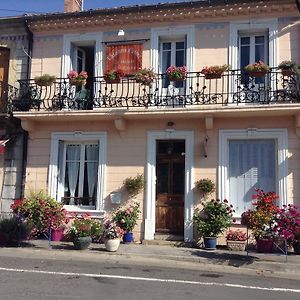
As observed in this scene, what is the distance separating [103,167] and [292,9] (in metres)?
7.04

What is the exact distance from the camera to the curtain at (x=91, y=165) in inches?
548

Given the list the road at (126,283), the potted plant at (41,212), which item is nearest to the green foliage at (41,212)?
the potted plant at (41,212)

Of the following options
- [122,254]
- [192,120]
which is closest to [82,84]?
[192,120]

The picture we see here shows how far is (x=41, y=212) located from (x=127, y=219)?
7.85ft

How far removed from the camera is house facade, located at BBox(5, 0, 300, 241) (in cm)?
1264

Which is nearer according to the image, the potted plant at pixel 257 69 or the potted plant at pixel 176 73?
the potted plant at pixel 257 69

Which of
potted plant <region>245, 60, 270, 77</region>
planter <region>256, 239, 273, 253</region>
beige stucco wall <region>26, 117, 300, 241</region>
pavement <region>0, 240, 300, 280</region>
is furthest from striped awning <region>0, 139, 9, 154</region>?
planter <region>256, 239, 273, 253</region>

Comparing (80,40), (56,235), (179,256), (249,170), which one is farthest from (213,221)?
(80,40)

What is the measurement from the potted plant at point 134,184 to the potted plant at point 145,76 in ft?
8.91

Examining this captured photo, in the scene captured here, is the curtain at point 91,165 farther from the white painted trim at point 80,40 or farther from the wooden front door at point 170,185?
the white painted trim at point 80,40

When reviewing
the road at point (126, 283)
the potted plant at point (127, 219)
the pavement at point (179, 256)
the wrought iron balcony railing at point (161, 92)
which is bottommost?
the road at point (126, 283)

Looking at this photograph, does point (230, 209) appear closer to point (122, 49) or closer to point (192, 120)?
point (192, 120)

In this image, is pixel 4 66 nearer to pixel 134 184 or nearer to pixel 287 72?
pixel 134 184

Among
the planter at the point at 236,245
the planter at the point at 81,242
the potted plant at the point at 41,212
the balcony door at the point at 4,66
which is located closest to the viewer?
the planter at the point at 81,242
